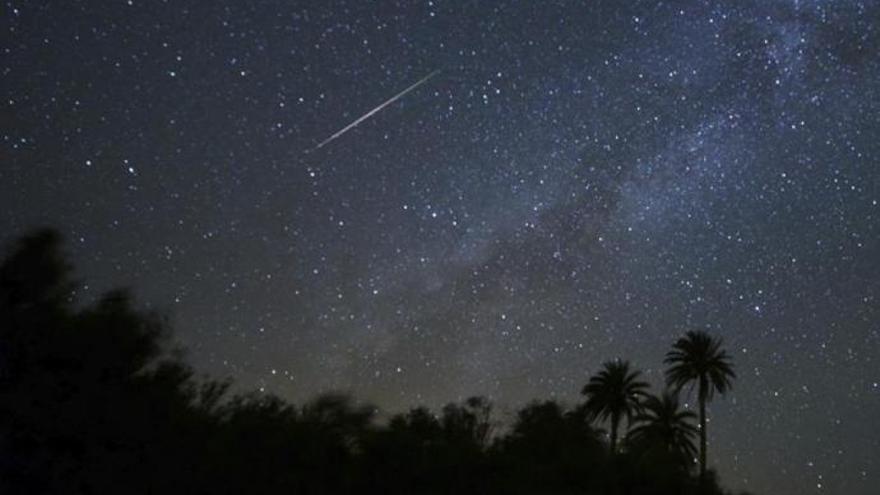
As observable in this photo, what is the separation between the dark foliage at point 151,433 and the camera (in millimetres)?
21344

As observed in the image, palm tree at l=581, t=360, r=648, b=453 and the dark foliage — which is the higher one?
palm tree at l=581, t=360, r=648, b=453

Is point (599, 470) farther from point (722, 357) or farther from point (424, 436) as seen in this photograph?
point (722, 357)

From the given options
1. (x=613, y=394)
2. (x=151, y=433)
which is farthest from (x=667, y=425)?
(x=151, y=433)

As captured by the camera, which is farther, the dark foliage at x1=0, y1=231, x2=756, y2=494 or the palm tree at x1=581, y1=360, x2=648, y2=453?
the palm tree at x1=581, y1=360, x2=648, y2=453

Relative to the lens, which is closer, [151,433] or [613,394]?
[151,433]

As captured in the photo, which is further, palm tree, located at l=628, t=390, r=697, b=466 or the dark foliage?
palm tree, located at l=628, t=390, r=697, b=466

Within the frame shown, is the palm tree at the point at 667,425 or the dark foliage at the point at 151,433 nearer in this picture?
the dark foliage at the point at 151,433

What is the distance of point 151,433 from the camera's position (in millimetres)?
23156

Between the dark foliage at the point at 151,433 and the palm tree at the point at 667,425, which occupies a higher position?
the palm tree at the point at 667,425

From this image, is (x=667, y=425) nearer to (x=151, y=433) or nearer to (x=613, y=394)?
(x=613, y=394)

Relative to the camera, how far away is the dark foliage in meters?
21.3

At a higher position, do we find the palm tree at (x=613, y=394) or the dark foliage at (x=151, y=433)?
the palm tree at (x=613, y=394)

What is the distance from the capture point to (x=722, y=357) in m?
53.5

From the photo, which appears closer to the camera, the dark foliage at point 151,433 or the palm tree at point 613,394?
the dark foliage at point 151,433
